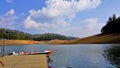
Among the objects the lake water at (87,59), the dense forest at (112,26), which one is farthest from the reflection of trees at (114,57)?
the dense forest at (112,26)

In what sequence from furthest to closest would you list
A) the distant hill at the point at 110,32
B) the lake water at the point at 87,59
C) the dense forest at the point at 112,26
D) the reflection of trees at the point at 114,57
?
the dense forest at the point at 112,26, the distant hill at the point at 110,32, the reflection of trees at the point at 114,57, the lake water at the point at 87,59

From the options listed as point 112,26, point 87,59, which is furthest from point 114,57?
point 112,26

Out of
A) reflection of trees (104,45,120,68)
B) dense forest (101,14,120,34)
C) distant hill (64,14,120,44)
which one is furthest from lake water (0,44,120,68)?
dense forest (101,14,120,34)

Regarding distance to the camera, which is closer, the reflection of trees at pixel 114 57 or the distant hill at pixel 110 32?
the reflection of trees at pixel 114 57

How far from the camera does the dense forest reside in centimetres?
16925

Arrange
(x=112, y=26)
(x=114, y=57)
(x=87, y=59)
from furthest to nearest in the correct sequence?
1. (x=112, y=26)
2. (x=114, y=57)
3. (x=87, y=59)

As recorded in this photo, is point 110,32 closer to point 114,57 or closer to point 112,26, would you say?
point 112,26

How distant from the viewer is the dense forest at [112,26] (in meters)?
169

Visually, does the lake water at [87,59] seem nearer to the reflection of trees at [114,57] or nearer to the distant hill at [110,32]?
the reflection of trees at [114,57]

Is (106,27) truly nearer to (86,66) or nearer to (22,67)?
(86,66)

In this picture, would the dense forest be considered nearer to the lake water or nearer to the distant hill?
the distant hill

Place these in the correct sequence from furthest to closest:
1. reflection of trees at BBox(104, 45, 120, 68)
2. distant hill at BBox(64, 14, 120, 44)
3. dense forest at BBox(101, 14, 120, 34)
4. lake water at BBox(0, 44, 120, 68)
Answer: dense forest at BBox(101, 14, 120, 34) < distant hill at BBox(64, 14, 120, 44) < reflection of trees at BBox(104, 45, 120, 68) < lake water at BBox(0, 44, 120, 68)

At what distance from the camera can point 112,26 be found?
17562 centimetres

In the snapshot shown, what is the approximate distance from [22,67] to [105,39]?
13202cm
